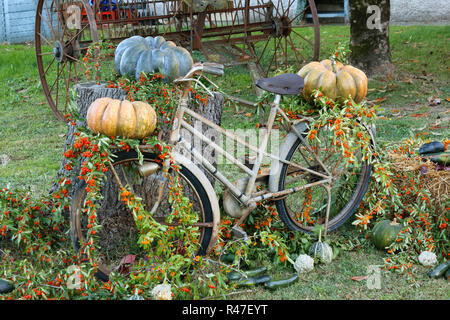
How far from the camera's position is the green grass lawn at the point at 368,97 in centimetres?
321

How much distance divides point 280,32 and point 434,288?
15.3 feet

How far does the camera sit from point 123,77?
3.37 metres

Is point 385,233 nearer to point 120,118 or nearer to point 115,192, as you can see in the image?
point 115,192

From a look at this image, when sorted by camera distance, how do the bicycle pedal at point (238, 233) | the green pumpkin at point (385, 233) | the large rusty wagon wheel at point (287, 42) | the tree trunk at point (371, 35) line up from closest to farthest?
the bicycle pedal at point (238, 233) < the green pumpkin at point (385, 233) < the large rusty wagon wheel at point (287, 42) < the tree trunk at point (371, 35)

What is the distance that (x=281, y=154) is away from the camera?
3514mm

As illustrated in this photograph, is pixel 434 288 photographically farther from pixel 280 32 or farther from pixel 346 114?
pixel 280 32

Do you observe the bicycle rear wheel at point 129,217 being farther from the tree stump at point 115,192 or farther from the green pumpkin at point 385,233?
the green pumpkin at point 385,233

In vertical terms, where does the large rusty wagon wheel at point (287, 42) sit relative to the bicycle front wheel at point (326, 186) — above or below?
above

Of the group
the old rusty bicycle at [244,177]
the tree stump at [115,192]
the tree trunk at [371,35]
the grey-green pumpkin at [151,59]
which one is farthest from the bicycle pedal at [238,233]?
the tree trunk at [371,35]

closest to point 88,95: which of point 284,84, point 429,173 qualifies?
Result: point 284,84

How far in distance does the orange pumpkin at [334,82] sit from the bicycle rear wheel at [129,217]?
1036 mm

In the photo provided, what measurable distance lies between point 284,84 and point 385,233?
1260mm

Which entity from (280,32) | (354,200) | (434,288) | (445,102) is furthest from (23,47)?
(434,288)

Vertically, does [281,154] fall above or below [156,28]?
below
